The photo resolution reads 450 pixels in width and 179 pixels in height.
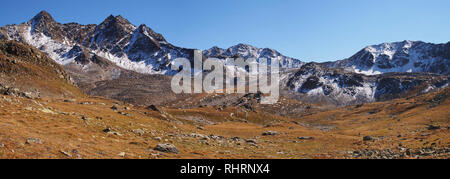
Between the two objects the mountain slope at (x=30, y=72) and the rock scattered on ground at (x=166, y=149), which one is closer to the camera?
the rock scattered on ground at (x=166, y=149)

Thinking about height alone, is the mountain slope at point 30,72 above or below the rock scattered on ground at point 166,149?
above

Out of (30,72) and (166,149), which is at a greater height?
(30,72)

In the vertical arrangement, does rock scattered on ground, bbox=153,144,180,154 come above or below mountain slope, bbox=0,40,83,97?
below

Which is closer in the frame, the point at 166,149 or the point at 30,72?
the point at 166,149

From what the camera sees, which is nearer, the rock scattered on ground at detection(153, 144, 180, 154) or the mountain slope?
the rock scattered on ground at detection(153, 144, 180, 154)

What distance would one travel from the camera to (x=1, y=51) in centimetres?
13875

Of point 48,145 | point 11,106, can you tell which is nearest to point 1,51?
point 11,106
